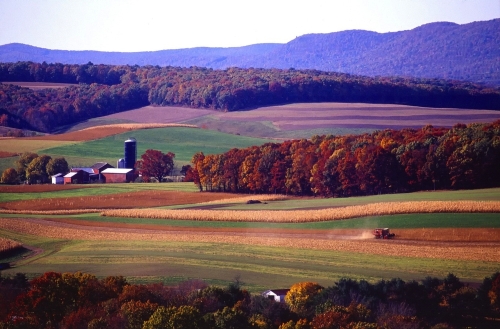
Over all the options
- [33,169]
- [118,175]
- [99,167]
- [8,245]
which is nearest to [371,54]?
[99,167]

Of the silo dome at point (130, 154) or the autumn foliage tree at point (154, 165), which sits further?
the silo dome at point (130, 154)

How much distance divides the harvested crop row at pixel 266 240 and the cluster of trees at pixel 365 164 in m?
9.44

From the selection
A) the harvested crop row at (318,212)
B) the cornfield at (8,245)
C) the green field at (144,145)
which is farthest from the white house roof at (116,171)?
the cornfield at (8,245)

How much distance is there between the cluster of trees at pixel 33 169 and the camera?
116 feet

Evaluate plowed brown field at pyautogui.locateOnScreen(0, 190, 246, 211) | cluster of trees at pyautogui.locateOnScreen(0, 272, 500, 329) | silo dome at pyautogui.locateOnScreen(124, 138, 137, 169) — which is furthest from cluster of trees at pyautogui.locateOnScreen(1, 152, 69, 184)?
cluster of trees at pyautogui.locateOnScreen(0, 272, 500, 329)

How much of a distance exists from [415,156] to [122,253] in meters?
15.9

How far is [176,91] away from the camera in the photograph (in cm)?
7062

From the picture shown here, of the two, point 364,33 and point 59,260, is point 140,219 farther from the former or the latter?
point 364,33

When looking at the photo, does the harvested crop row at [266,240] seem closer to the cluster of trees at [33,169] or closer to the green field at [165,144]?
the cluster of trees at [33,169]

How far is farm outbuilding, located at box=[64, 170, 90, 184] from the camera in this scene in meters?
38.9

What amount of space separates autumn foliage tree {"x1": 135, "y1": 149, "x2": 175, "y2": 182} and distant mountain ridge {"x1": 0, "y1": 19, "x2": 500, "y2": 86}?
2024cm

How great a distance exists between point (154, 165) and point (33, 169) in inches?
359

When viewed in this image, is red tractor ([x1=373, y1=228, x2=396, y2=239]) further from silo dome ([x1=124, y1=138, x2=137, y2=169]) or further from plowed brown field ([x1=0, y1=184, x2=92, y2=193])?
silo dome ([x1=124, y1=138, x2=137, y2=169])

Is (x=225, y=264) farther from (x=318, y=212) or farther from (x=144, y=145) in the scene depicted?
(x=144, y=145)
